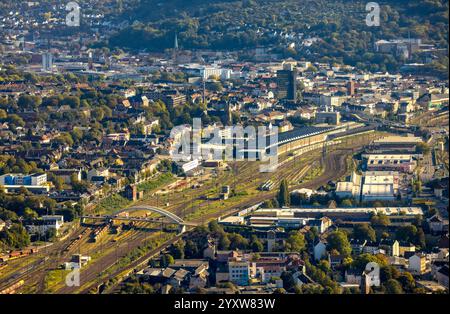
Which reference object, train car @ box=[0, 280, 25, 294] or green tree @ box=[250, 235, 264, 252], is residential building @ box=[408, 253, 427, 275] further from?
train car @ box=[0, 280, 25, 294]

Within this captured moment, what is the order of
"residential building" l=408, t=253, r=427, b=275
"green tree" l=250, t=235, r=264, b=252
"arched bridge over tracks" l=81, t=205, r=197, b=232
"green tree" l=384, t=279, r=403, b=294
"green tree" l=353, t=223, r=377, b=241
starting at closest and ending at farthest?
"green tree" l=384, t=279, r=403, b=294 < "residential building" l=408, t=253, r=427, b=275 < "green tree" l=250, t=235, r=264, b=252 < "green tree" l=353, t=223, r=377, b=241 < "arched bridge over tracks" l=81, t=205, r=197, b=232

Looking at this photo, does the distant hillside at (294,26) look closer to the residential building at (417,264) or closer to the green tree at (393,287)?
the residential building at (417,264)

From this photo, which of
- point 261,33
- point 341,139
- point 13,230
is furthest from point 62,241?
point 261,33

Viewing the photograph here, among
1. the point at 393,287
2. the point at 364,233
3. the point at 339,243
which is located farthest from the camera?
the point at 364,233

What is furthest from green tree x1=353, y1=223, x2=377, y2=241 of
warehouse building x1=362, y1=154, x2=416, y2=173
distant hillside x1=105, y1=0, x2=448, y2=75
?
distant hillside x1=105, y1=0, x2=448, y2=75

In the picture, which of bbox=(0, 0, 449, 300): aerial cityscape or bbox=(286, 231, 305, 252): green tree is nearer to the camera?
bbox=(0, 0, 449, 300): aerial cityscape

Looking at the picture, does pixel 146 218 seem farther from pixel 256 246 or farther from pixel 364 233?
pixel 364 233

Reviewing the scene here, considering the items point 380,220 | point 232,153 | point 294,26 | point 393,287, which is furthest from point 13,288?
point 294,26
